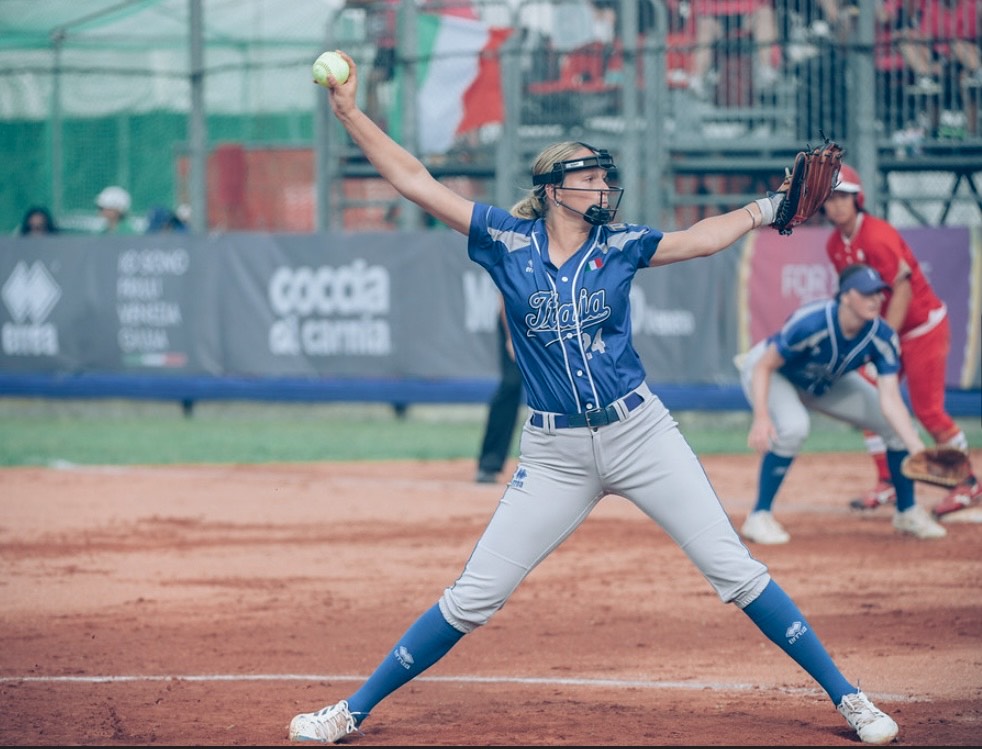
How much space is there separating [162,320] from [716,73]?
21.4 ft

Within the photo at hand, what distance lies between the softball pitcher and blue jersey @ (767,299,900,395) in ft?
12.4

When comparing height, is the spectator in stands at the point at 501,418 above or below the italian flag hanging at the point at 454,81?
below

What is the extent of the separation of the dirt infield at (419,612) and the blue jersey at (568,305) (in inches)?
46.3

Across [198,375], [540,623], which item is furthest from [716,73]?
[540,623]

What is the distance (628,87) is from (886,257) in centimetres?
551

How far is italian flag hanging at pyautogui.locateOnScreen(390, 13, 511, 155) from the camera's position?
49.5ft

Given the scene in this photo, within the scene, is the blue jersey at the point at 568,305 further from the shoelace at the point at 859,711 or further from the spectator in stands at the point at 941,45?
the spectator in stands at the point at 941,45

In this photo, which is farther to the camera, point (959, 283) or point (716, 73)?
point (716, 73)

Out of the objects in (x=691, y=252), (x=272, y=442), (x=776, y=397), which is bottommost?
(x=272, y=442)

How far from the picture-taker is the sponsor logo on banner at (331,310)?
15.7 m

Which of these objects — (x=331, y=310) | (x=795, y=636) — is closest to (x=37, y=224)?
(x=331, y=310)

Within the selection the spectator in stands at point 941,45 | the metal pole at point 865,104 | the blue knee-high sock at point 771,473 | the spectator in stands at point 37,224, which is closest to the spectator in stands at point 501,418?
the blue knee-high sock at point 771,473

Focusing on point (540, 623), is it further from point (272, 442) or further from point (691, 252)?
point (272, 442)

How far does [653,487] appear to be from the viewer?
5004 mm
